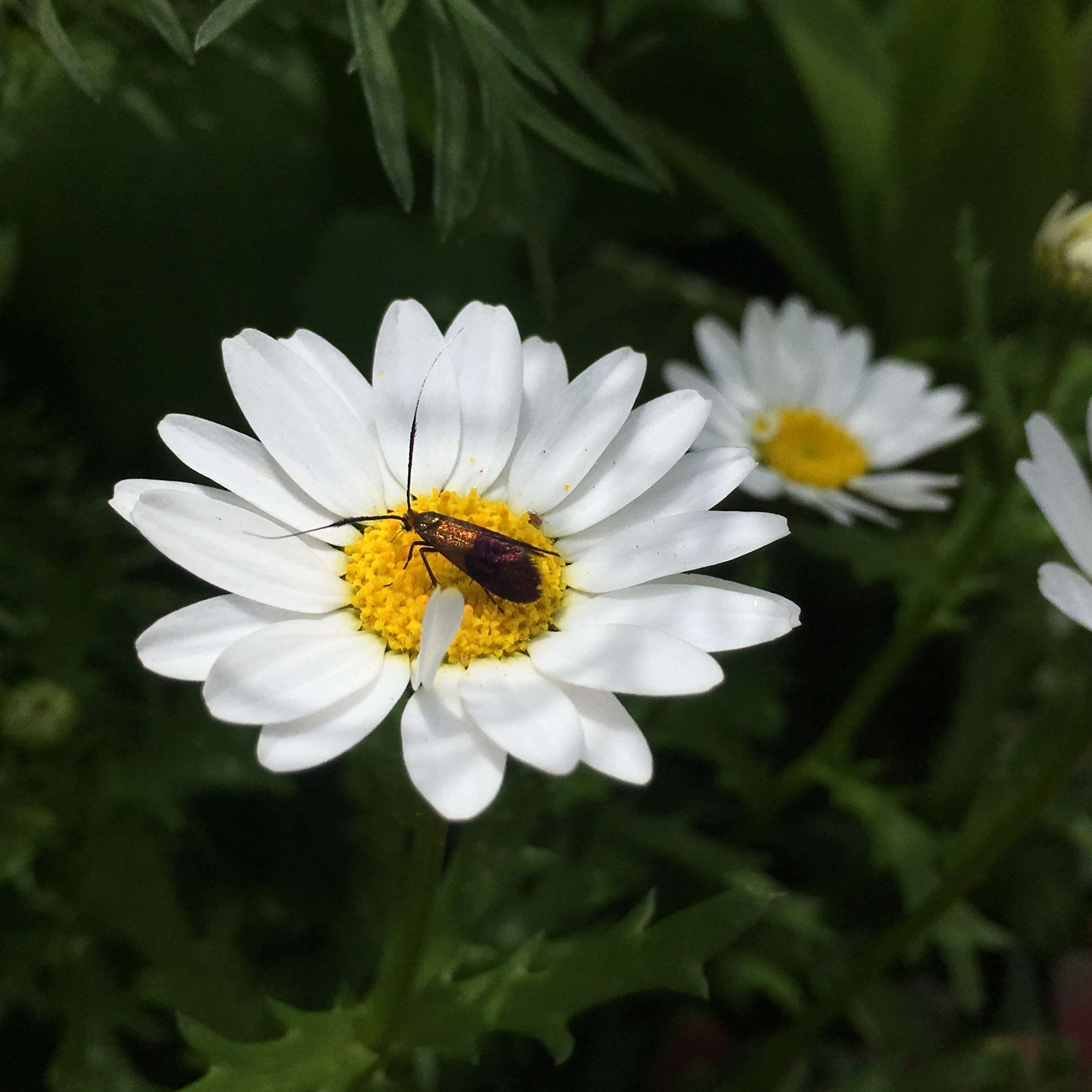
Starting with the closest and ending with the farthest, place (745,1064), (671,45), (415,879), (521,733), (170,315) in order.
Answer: (521,733) → (415,879) → (745,1064) → (170,315) → (671,45)

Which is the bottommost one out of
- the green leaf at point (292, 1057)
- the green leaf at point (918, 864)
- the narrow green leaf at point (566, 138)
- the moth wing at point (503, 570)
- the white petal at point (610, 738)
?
the green leaf at point (918, 864)

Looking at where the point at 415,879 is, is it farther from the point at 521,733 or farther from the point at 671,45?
the point at 671,45

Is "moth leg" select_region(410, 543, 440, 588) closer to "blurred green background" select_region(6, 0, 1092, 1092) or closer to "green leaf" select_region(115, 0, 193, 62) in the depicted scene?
"blurred green background" select_region(6, 0, 1092, 1092)

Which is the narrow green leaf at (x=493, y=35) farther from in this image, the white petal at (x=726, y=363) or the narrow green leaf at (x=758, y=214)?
the narrow green leaf at (x=758, y=214)

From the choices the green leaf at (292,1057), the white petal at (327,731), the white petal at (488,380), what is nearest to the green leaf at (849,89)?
the white petal at (488,380)

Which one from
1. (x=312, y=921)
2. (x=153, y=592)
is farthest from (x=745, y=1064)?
(x=153, y=592)
